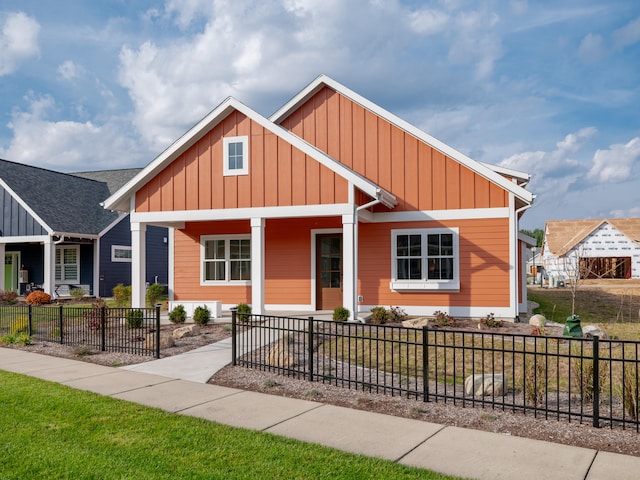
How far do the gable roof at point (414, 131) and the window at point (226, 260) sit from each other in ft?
13.8

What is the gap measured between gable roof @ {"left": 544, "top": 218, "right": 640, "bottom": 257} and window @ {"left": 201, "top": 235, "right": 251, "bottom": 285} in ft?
110

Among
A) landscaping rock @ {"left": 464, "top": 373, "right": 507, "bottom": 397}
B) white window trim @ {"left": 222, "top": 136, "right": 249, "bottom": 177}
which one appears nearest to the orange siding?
white window trim @ {"left": 222, "top": 136, "right": 249, "bottom": 177}

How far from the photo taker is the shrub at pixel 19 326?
1333 centimetres

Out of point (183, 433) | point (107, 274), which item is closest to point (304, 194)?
point (183, 433)

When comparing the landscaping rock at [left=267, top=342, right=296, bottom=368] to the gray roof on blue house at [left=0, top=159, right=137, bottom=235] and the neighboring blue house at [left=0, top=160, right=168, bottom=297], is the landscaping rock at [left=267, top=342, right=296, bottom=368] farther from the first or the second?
the gray roof on blue house at [left=0, top=159, right=137, bottom=235]

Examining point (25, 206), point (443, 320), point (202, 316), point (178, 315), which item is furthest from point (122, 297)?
point (443, 320)

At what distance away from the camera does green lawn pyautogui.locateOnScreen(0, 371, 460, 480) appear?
15.7 ft

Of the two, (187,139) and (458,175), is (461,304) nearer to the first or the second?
(458,175)

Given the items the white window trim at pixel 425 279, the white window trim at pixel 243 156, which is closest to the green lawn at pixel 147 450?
the white window trim at pixel 243 156

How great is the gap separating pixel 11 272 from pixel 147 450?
27.5 m

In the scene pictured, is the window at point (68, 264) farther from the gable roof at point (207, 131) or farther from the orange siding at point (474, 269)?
the orange siding at point (474, 269)

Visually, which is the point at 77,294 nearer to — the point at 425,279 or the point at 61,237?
the point at 61,237

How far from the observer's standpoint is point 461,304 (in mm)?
15453

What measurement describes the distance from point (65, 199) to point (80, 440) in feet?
79.7
